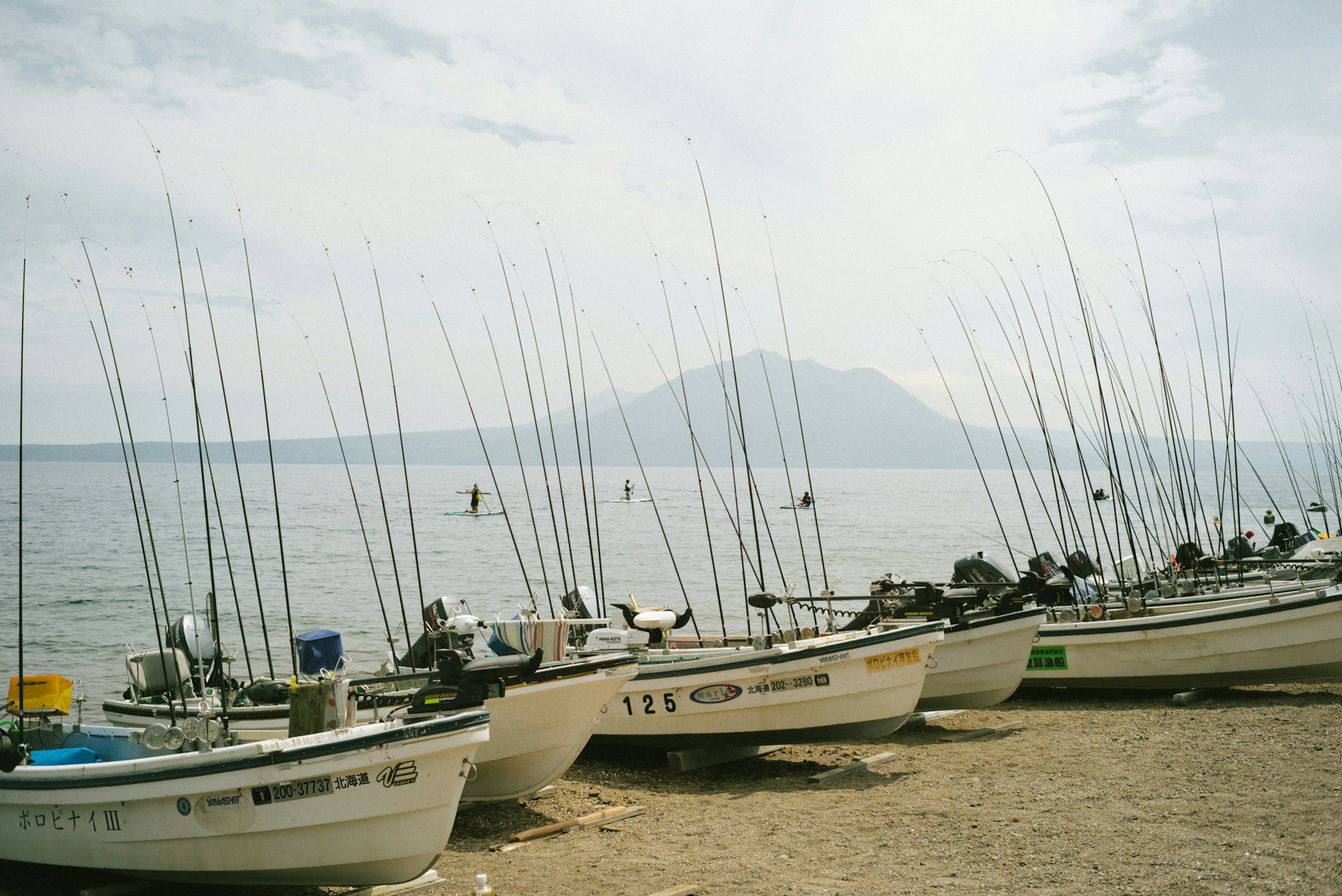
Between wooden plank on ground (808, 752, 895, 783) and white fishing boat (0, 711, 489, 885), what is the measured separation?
364 cm

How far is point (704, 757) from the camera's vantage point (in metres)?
8.83

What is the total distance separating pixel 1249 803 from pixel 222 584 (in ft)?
105

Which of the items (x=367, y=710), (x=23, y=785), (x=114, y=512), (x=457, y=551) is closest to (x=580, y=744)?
(x=367, y=710)

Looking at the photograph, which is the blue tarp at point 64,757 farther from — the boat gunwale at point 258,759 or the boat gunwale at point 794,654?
the boat gunwale at point 794,654

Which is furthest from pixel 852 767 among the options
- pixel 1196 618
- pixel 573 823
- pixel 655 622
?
pixel 1196 618

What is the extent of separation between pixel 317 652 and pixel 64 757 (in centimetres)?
166

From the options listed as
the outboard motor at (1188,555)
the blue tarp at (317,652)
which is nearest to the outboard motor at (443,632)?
the blue tarp at (317,652)

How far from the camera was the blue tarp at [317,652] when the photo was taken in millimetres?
7047

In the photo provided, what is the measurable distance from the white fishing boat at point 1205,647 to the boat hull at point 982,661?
1.26 metres

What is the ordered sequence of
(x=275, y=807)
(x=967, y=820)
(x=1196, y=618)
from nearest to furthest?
(x=275, y=807)
(x=967, y=820)
(x=1196, y=618)

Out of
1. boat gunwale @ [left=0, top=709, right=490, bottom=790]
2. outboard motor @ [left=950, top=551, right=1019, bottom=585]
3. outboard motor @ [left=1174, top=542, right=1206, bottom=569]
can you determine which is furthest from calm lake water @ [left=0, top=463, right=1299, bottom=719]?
outboard motor @ [left=1174, top=542, right=1206, bottom=569]

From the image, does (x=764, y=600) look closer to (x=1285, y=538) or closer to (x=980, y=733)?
(x=980, y=733)

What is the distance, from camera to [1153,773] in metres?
7.32

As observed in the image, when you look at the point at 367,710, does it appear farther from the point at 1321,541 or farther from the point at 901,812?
the point at 1321,541
